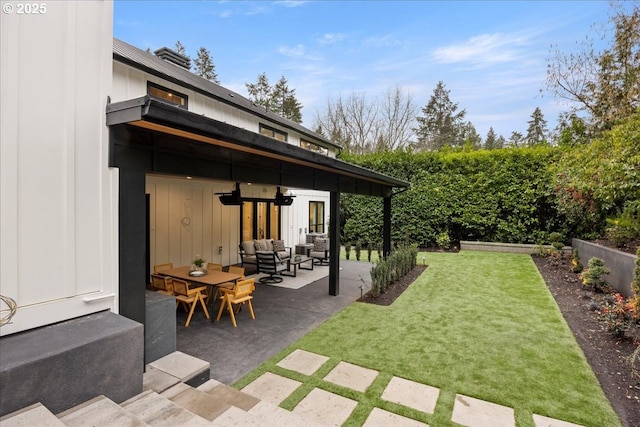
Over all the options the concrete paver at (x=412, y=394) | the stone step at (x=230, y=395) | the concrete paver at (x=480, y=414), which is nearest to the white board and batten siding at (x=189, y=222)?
the stone step at (x=230, y=395)

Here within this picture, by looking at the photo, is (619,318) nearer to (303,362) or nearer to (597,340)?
(597,340)

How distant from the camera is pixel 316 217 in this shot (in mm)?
16250

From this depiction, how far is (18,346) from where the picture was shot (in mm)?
2346

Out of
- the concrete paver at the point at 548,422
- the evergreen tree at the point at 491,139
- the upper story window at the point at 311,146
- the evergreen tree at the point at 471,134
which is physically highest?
the evergreen tree at the point at 491,139

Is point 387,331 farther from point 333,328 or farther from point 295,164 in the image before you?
point 295,164

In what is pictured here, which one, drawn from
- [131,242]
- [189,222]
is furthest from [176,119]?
[189,222]

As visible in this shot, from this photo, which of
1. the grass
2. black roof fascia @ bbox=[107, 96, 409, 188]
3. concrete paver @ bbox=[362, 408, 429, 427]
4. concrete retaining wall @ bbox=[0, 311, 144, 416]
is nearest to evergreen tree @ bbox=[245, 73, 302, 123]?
the grass

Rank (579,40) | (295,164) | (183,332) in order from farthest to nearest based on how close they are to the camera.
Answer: (579,40)
(295,164)
(183,332)

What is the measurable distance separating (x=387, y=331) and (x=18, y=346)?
4.74 meters

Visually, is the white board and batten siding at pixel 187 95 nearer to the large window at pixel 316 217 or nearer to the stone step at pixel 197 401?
the large window at pixel 316 217

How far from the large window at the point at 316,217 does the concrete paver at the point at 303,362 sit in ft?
36.7

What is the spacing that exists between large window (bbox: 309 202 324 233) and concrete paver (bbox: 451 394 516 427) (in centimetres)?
1245

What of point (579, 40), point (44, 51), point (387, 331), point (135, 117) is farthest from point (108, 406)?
point (579, 40)

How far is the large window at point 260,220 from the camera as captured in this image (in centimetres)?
1210
